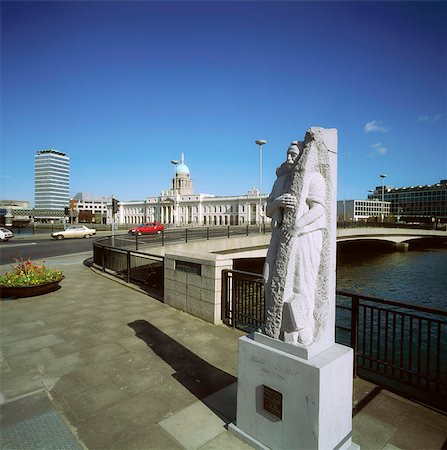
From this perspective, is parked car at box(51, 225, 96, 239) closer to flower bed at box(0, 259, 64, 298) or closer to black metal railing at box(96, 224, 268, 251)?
black metal railing at box(96, 224, 268, 251)

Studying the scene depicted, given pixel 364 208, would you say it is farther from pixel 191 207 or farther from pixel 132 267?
pixel 132 267

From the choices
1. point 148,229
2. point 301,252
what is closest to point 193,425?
point 301,252

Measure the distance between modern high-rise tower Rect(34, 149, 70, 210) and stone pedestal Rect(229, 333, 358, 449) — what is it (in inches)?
7578

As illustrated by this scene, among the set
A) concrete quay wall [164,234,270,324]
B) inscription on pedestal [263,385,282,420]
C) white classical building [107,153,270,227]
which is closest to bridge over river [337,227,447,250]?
concrete quay wall [164,234,270,324]

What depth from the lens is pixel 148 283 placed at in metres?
10.7

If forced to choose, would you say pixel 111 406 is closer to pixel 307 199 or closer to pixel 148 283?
pixel 307 199

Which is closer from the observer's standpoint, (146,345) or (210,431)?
(210,431)

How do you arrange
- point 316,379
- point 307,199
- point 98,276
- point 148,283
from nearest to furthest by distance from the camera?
point 316,379
point 307,199
point 148,283
point 98,276

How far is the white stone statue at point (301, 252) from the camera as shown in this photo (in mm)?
2951

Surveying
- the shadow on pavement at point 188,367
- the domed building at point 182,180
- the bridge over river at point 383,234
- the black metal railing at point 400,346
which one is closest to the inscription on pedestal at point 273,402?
the shadow on pavement at point 188,367

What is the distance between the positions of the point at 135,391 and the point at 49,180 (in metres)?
196

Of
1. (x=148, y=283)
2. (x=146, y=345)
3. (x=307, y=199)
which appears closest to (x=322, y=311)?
(x=307, y=199)

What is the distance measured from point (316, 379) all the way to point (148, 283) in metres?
8.83

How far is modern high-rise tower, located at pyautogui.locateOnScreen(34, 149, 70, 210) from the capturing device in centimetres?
17200
